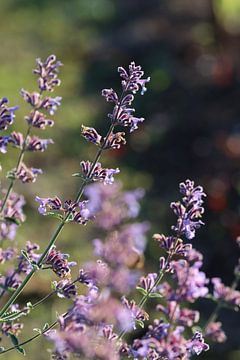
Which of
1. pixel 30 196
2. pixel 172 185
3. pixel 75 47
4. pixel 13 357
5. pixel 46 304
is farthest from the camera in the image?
pixel 75 47

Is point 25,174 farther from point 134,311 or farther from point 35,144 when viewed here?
point 134,311

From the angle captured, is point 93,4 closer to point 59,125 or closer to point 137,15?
point 137,15

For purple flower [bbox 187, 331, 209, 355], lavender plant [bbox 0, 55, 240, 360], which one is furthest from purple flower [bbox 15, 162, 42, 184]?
purple flower [bbox 187, 331, 209, 355]

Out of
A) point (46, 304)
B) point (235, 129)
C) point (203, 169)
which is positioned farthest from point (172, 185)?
point (46, 304)

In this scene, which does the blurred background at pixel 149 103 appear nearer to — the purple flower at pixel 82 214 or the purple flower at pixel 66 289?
the purple flower at pixel 66 289

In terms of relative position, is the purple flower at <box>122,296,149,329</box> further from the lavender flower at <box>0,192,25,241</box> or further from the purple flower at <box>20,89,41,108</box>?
the purple flower at <box>20,89,41,108</box>

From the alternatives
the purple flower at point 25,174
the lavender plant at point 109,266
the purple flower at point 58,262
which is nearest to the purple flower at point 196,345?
the lavender plant at point 109,266
